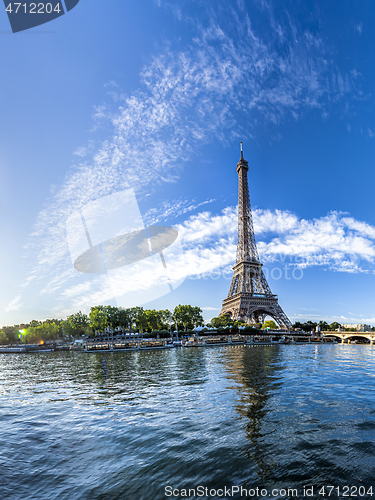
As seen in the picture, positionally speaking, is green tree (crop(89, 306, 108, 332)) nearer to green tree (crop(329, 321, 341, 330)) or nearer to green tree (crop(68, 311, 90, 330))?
green tree (crop(68, 311, 90, 330))

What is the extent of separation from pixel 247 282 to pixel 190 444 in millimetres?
106403

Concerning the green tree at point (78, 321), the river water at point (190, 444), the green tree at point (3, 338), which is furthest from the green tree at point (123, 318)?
the river water at point (190, 444)

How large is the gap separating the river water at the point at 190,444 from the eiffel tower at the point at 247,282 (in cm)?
8692

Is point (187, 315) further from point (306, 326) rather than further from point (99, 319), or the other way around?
point (306, 326)

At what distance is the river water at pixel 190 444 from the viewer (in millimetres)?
7418

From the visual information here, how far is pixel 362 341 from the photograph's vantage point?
117688mm

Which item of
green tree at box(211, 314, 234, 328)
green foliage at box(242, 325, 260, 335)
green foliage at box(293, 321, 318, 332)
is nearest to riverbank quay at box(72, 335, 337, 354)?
green foliage at box(242, 325, 260, 335)

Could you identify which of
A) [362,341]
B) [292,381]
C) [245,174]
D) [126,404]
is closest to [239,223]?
[245,174]

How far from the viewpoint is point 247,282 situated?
113 metres

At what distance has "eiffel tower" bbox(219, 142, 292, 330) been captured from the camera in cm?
10494

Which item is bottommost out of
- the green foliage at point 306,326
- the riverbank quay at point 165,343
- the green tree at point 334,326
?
the green tree at point 334,326

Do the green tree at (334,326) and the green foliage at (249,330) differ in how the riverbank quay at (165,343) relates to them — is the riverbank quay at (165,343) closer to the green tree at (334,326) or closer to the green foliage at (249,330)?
the green foliage at (249,330)

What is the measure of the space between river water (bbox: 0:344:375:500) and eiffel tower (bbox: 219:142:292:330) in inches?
3422

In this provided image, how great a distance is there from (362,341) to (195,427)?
137m
